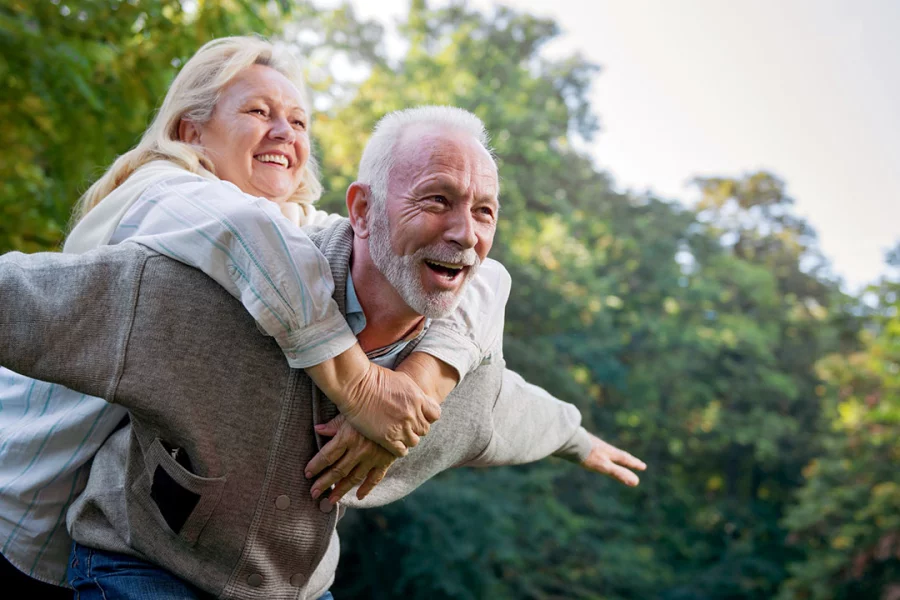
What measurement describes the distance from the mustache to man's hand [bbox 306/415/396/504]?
33 cm

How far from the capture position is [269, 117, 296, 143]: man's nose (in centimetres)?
215

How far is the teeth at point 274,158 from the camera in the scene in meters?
2.16

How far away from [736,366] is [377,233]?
1871 cm

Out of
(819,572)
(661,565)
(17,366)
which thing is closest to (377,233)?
(17,366)

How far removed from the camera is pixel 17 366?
4.96 ft

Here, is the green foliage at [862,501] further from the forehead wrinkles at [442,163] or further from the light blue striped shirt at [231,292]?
the forehead wrinkles at [442,163]

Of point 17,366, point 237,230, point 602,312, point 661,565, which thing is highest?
point 602,312

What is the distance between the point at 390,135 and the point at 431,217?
0.20 meters

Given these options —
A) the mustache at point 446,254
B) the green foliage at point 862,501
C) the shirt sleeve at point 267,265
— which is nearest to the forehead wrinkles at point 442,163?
the mustache at point 446,254

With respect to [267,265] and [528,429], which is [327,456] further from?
[528,429]

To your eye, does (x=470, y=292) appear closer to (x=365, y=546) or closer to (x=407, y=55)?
(x=365, y=546)

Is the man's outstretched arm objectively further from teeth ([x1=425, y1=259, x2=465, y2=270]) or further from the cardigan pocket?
the cardigan pocket

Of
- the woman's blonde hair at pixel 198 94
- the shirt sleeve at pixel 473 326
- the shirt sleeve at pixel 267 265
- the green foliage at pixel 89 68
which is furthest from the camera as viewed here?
the green foliage at pixel 89 68

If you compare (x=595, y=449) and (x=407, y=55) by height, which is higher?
(x=407, y=55)
